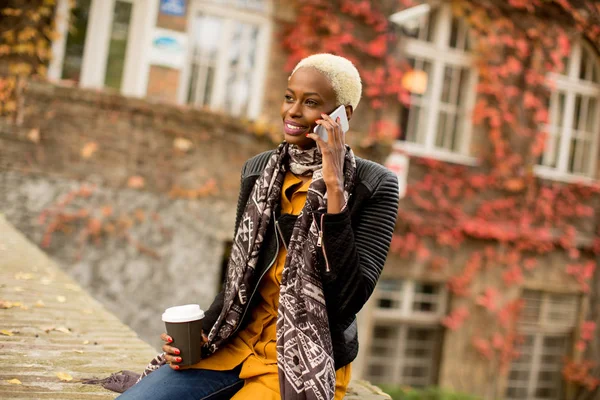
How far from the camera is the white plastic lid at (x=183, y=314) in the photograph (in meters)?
2.15

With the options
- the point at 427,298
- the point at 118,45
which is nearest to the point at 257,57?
the point at 118,45

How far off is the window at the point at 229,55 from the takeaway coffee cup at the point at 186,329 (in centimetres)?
731

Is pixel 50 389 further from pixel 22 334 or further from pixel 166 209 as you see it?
pixel 166 209

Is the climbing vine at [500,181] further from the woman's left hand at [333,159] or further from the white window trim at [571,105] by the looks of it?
the woman's left hand at [333,159]

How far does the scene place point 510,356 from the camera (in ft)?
33.6

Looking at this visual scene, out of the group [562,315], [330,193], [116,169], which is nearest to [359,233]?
[330,193]

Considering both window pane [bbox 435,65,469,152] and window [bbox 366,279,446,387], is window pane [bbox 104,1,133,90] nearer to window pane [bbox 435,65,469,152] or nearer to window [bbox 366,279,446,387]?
window [bbox 366,279,446,387]

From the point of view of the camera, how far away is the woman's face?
230 centimetres

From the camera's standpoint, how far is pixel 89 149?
26.4 ft

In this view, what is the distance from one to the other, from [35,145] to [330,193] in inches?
257

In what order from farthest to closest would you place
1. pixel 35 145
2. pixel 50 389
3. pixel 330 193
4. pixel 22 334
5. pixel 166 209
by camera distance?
pixel 166 209 < pixel 35 145 < pixel 22 334 < pixel 50 389 < pixel 330 193

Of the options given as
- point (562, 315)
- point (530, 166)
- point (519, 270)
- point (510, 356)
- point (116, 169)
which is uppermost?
point (530, 166)

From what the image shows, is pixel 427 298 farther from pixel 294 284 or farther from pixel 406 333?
pixel 294 284

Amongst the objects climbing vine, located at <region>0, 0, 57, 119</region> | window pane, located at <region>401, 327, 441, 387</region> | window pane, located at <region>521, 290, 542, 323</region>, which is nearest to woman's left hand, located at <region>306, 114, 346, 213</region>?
climbing vine, located at <region>0, 0, 57, 119</region>
